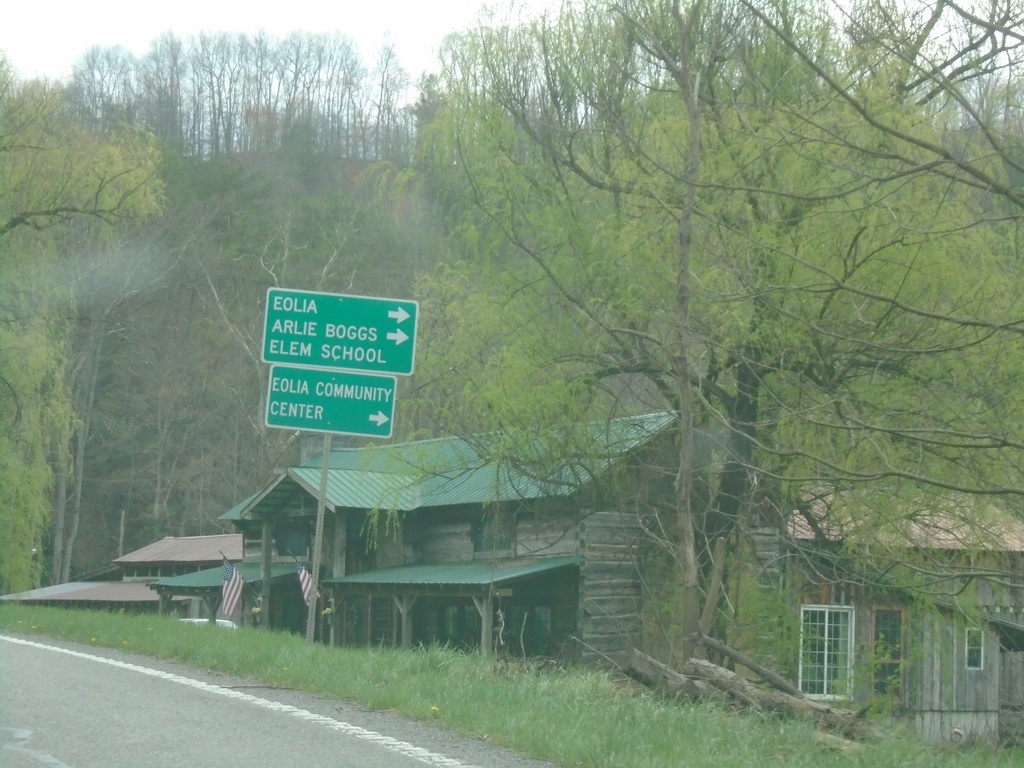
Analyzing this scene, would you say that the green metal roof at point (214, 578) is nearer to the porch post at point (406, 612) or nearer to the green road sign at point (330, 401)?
the porch post at point (406, 612)

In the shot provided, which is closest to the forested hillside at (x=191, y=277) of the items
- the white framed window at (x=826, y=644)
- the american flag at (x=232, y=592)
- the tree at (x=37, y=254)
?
the tree at (x=37, y=254)

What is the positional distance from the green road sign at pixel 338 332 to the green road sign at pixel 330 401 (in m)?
0.13

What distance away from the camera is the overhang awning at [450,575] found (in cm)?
2295

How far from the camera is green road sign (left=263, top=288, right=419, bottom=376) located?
12703 millimetres

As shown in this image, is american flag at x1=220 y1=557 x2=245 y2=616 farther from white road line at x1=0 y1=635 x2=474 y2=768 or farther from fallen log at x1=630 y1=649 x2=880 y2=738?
fallen log at x1=630 y1=649 x2=880 y2=738

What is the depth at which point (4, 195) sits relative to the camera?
70.0ft

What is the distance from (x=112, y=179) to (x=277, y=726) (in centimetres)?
1694

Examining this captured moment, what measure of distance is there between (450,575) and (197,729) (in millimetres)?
17530

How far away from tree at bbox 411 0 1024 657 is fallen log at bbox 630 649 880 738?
230cm

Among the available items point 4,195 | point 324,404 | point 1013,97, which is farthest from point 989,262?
point 4,195

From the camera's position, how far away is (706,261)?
1428cm

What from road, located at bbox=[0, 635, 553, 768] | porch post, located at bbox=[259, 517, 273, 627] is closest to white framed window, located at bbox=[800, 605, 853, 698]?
road, located at bbox=[0, 635, 553, 768]

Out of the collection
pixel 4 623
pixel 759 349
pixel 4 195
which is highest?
pixel 4 195

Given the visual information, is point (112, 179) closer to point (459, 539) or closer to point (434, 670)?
point (459, 539)
